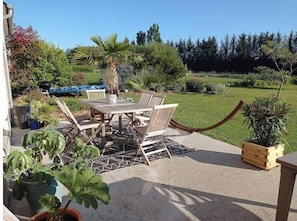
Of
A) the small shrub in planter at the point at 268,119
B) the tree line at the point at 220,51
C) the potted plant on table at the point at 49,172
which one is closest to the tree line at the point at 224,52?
the tree line at the point at 220,51

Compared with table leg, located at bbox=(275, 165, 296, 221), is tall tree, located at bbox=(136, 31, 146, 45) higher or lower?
higher

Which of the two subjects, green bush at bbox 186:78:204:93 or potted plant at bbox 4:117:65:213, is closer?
potted plant at bbox 4:117:65:213

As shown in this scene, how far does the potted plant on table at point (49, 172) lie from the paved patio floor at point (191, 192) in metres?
0.43

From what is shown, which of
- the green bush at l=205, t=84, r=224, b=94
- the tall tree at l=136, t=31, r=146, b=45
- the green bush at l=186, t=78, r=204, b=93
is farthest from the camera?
the tall tree at l=136, t=31, r=146, b=45

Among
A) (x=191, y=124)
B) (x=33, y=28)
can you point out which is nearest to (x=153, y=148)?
(x=191, y=124)

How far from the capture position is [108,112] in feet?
12.8

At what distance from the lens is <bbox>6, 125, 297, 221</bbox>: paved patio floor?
250 centimetres

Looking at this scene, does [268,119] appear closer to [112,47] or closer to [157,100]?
[157,100]

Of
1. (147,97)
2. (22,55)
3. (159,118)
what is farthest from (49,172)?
(22,55)

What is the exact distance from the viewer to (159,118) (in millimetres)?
3797

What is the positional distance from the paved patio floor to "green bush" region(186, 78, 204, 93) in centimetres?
990

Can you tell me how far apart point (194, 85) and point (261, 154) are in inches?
416

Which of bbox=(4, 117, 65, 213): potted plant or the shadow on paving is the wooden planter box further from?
bbox=(4, 117, 65, 213): potted plant

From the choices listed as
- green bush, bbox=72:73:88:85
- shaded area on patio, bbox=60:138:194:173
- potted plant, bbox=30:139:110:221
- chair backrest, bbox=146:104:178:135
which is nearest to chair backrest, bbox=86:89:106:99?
shaded area on patio, bbox=60:138:194:173
